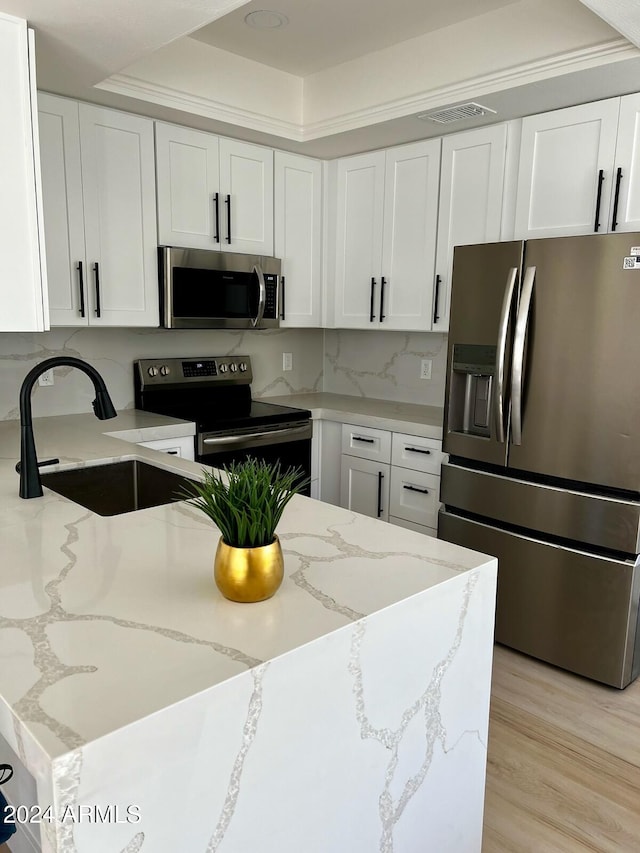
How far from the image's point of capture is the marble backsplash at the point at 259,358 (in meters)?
3.17

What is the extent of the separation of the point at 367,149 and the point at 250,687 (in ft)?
10.9

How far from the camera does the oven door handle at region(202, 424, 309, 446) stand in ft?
10.3

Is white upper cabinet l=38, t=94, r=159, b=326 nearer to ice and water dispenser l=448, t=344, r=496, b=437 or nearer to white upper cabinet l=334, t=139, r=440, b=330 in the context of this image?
white upper cabinet l=334, t=139, r=440, b=330

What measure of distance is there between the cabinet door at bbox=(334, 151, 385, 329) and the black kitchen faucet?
2254 mm

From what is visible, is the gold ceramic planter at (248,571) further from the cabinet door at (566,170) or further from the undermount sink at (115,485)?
the cabinet door at (566,170)

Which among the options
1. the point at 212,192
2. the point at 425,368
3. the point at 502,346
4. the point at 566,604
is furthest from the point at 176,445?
the point at 566,604

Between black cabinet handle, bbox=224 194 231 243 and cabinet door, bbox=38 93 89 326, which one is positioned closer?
cabinet door, bbox=38 93 89 326

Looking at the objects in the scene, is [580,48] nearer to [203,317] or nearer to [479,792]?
[203,317]

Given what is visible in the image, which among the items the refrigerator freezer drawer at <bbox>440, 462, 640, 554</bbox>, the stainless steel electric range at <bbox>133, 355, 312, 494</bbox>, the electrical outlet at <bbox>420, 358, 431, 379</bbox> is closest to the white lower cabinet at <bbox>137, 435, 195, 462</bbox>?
the stainless steel electric range at <bbox>133, 355, 312, 494</bbox>

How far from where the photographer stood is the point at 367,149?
3.64m

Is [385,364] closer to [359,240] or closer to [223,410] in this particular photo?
[359,240]

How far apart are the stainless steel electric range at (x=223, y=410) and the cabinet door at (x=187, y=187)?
2.28 ft

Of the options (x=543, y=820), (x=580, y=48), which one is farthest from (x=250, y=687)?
(x=580, y=48)

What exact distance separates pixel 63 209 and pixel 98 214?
159mm
